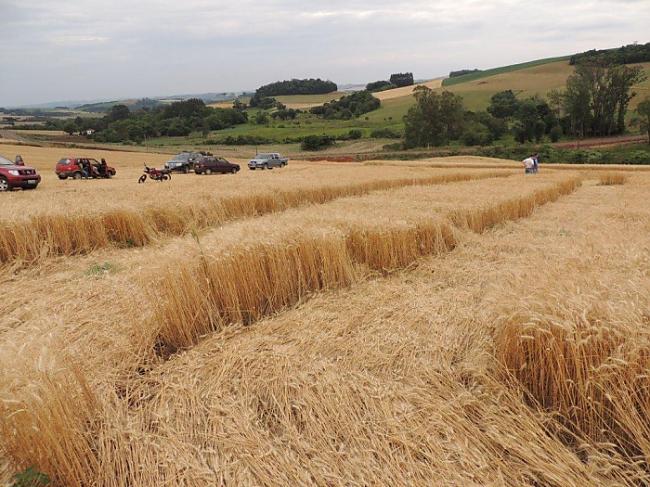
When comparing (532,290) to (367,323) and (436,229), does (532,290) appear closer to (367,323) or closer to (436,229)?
(367,323)

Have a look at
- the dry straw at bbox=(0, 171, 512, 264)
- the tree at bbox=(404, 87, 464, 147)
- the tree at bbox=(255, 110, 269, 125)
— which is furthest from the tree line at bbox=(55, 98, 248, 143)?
the dry straw at bbox=(0, 171, 512, 264)

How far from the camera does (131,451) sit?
2740 mm

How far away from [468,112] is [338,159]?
43.2m

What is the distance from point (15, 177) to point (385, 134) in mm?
76036

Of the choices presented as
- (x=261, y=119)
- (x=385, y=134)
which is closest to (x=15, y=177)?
(x=385, y=134)

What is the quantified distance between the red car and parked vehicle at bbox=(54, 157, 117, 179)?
7.63 metres

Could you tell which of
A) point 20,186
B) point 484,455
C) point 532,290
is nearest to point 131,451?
point 484,455

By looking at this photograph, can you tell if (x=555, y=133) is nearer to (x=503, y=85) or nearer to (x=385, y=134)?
(x=385, y=134)

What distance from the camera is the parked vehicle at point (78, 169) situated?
28.0 metres

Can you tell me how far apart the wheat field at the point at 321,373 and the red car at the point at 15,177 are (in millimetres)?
17201

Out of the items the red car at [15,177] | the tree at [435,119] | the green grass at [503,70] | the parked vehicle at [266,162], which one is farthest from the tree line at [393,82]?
the red car at [15,177]

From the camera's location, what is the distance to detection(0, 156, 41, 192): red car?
19594mm

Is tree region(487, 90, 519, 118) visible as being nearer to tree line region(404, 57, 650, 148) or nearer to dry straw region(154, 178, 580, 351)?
tree line region(404, 57, 650, 148)

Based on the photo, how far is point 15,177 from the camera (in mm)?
19766
